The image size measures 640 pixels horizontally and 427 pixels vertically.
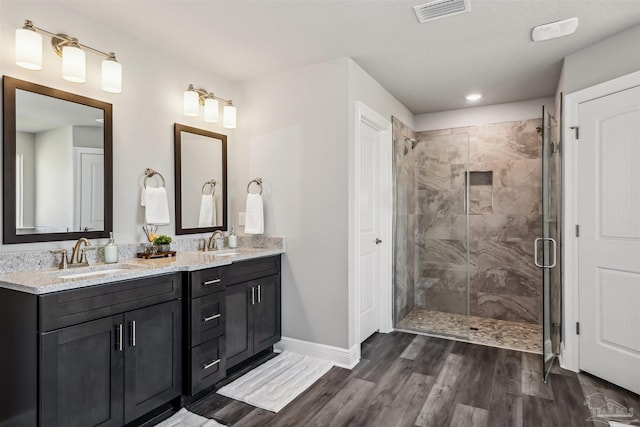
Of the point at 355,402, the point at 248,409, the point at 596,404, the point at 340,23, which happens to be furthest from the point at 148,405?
the point at 596,404

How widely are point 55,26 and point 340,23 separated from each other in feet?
5.73

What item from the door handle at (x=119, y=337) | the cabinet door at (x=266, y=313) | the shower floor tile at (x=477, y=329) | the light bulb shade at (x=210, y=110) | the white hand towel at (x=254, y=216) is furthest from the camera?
the shower floor tile at (x=477, y=329)

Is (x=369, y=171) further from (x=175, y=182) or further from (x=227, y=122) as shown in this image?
(x=175, y=182)

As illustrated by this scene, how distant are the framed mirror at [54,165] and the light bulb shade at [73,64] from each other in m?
0.16

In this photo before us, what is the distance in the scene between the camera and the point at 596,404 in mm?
2381

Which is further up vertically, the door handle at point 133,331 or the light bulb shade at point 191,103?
the light bulb shade at point 191,103

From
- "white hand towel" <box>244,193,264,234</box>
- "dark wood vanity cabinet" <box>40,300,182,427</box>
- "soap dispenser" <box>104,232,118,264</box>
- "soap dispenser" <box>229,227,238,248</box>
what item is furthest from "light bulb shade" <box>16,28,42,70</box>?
"soap dispenser" <box>229,227,238,248</box>

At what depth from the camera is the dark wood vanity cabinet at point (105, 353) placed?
5.50 ft

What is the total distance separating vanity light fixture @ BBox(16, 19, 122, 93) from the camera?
A: 1975mm

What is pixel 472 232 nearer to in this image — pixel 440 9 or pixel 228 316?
pixel 440 9

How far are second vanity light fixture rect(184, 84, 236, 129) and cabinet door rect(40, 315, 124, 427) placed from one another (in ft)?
5.69

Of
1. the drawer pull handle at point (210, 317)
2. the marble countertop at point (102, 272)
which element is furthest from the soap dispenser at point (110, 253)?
the drawer pull handle at point (210, 317)

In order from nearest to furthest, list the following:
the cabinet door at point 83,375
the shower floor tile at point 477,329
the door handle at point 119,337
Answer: the cabinet door at point 83,375
the door handle at point 119,337
the shower floor tile at point 477,329

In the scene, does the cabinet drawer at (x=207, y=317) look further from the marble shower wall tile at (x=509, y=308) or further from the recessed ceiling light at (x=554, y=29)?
the marble shower wall tile at (x=509, y=308)
